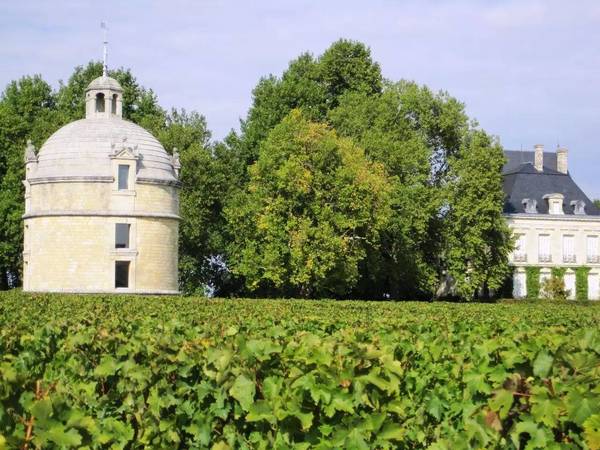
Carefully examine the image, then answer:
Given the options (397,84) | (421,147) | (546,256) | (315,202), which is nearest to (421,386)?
(315,202)

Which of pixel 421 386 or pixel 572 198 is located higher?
pixel 572 198

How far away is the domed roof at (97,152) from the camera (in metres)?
49.3

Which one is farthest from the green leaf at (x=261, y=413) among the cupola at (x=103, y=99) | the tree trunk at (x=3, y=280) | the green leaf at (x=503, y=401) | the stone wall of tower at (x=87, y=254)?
the tree trunk at (x=3, y=280)

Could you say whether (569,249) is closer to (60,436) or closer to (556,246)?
(556,246)

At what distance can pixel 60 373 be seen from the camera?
11102mm

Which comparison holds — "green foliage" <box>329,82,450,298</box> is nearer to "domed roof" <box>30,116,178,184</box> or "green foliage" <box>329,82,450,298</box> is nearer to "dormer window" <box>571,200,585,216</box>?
"domed roof" <box>30,116,178,184</box>

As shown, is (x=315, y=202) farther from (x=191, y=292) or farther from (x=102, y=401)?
(x=102, y=401)

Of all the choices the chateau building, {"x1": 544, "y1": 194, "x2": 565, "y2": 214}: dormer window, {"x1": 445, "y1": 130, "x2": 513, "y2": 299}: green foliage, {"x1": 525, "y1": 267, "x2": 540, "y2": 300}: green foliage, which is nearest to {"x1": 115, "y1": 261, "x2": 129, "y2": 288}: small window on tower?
{"x1": 445, "y1": 130, "x2": 513, "y2": 299}: green foliage

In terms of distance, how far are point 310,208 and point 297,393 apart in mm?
43504

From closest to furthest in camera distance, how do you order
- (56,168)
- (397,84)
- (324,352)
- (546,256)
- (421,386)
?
1. (324,352)
2. (421,386)
3. (56,168)
4. (397,84)
5. (546,256)

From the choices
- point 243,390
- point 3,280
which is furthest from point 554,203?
Answer: point 243,390

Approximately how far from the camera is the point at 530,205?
76688 mm

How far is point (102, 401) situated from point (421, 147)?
167ft

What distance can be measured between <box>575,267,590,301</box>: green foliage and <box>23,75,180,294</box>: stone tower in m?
37.1
